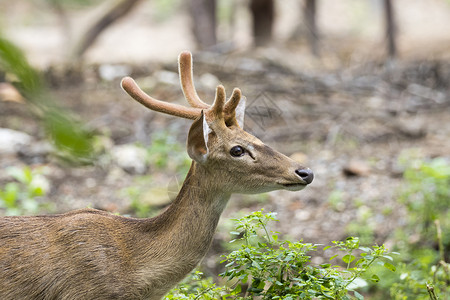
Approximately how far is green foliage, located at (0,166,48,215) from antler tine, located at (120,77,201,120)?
3.20 metres

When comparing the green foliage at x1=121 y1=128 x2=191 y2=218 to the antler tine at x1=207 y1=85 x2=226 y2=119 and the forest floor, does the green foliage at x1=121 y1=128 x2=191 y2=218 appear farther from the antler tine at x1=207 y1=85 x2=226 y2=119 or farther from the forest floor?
the antler tine at x1=207 y1=85 x2=226 y2=119

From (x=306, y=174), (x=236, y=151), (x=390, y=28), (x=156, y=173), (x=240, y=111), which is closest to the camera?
(x=306, y=174)

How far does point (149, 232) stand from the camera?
2.98 m

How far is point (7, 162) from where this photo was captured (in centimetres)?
749

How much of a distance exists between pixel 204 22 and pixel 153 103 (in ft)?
32.9

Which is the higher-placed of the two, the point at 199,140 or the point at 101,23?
the point at 199,140

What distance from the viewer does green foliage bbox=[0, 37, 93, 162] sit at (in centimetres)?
83

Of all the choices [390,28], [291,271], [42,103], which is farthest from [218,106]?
[390,28]

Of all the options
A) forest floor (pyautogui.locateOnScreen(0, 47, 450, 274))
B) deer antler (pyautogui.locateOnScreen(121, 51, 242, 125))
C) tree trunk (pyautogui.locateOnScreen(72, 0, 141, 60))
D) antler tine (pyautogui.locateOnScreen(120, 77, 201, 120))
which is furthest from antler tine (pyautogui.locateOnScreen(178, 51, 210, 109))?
tree trunk (pyautogui.locateOnScreen(72, 0, 141, 60))

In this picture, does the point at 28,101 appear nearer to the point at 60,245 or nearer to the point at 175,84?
the point at 60,245

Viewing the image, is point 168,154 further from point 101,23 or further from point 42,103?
point 42,103

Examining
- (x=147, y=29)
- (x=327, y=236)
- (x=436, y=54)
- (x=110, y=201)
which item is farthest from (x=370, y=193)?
(x=147, y=29)

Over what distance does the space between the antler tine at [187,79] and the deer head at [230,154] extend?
0.15 m

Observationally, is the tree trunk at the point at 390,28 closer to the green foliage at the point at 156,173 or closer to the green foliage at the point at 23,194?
the green foliage at the point at 156,173
